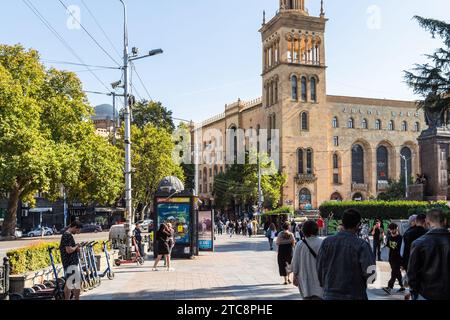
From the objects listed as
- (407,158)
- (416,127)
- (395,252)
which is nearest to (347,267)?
(395,252)

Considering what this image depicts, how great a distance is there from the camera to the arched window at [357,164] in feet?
252

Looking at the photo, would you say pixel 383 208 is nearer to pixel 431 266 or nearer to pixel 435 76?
pixel 435 76

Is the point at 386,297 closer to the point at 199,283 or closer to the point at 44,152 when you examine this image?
the point at 199,283

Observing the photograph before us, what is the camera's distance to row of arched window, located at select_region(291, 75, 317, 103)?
7069 cm

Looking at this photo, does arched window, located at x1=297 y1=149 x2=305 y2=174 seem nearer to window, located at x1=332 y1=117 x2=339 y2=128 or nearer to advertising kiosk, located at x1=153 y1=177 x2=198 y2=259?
window, located at x1=332 y1=117 x2=339 y2=128

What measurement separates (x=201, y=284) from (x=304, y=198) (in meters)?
57.4

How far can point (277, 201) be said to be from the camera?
66688mm

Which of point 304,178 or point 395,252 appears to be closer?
point 395,252

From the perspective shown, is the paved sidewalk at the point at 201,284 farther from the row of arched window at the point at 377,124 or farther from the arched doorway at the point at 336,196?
the row of arched window at the point at 377,124

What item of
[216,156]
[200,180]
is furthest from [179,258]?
[200,180]

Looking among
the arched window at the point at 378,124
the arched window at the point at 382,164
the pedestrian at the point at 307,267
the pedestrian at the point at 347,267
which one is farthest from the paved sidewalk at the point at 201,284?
the arched window at the point at 378,124

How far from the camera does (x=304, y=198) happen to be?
70.6 meters

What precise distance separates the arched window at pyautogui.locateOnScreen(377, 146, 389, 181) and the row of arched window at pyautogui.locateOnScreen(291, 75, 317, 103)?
571 inches
